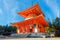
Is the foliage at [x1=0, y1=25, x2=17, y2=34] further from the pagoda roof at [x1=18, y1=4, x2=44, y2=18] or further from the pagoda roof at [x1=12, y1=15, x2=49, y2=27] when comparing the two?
the pagoda roof at [x1=18, y1=4, x2=44, y2=18]

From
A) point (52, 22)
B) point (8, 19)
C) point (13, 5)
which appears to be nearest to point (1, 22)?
point (8, 19)

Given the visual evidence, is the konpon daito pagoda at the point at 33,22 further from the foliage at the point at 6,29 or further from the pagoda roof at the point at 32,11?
the foliage at the point at 6,29

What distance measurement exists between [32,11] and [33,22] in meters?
0.20

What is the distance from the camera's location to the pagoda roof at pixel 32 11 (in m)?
3.90

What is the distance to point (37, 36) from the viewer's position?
389cm

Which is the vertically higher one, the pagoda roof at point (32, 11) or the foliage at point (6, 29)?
the pagoda roof at point (32, 11)

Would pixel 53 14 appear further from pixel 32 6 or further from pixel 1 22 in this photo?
pixel 1 22

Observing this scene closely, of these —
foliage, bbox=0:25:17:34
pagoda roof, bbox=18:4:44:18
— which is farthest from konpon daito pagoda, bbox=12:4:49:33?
foliage, bbox=0:25:17:34

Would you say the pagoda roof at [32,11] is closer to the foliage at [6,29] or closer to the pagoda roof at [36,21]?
the pagoda roof at [36,21]

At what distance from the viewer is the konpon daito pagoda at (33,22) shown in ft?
12.8

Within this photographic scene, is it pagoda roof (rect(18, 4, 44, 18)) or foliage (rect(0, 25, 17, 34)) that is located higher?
pagoda roof (rect(18, 4, 44, 18))

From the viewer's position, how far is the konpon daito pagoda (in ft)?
12.8

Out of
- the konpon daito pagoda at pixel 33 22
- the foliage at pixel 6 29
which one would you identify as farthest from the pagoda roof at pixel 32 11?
the foliage at pixel 6 29

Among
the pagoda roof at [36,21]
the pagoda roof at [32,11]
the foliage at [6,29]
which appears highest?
the pagoda roof at [32,11]
